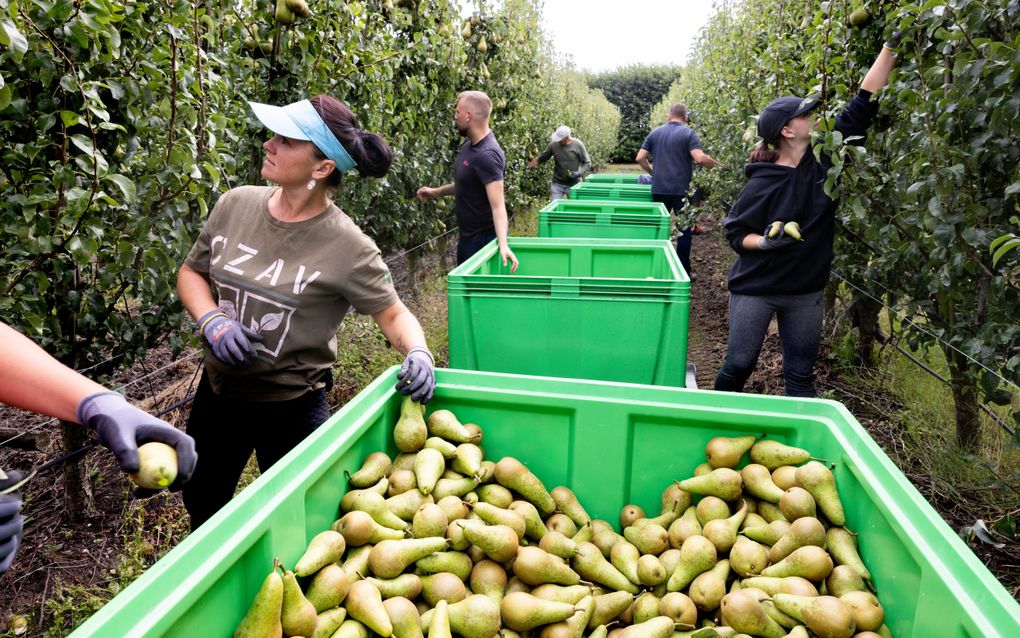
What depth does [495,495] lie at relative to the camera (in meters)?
1.92

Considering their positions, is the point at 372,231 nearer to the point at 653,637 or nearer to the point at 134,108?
the point at 134,108

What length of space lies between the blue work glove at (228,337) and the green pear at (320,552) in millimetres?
733

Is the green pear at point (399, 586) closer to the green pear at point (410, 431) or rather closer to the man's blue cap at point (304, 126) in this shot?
the green pear at point (410, 431)

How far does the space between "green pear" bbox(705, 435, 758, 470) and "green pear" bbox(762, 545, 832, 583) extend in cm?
31

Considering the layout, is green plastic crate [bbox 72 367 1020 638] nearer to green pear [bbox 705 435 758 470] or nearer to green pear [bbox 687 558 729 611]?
green pear [bbox 705 435 758 470]

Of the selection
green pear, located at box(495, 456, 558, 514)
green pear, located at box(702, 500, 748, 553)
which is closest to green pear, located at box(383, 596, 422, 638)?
green pear, located at box(495, 456, 558, 514)

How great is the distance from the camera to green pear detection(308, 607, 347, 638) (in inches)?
55.8

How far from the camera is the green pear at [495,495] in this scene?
1.91 m

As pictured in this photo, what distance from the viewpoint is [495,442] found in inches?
84.5

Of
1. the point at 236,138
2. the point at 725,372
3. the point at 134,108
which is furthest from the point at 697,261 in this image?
the point at 134,108

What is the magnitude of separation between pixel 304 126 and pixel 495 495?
137 centimetres

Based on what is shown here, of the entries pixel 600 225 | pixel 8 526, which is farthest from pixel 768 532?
pixel 600 225

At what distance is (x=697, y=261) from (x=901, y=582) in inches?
386

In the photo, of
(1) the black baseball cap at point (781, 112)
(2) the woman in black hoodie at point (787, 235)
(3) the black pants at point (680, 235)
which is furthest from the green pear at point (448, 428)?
(3) the black pants at point (680, 235)
